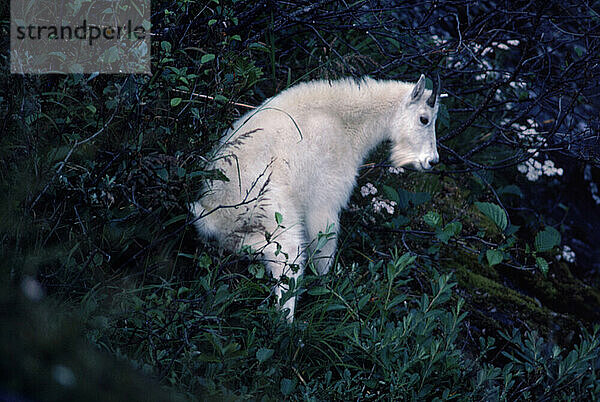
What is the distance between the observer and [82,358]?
1.68 ft

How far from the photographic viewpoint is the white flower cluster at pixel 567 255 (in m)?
5.89

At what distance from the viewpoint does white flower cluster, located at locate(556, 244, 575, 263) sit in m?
5.89

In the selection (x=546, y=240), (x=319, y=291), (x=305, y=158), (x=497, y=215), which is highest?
(x=305, y=158)

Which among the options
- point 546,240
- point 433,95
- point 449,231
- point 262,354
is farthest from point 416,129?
point 262,354

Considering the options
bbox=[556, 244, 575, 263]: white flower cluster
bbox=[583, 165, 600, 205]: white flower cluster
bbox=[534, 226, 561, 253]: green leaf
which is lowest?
bbox=[583, 165, 600, 205]: white flower cluster

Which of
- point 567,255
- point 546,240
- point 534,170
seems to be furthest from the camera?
point 534,170

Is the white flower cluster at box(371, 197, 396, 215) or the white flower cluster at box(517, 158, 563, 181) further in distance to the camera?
the white flower cluster at box(517, 158, 563, 181)

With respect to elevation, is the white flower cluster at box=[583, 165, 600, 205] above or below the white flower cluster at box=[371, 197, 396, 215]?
below

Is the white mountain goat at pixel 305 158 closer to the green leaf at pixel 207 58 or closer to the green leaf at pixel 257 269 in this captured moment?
the green leaf at pixel 257 269

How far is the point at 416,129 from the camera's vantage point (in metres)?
4.65

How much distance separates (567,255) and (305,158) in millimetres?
3463

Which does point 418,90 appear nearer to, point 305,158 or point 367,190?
point 367,190

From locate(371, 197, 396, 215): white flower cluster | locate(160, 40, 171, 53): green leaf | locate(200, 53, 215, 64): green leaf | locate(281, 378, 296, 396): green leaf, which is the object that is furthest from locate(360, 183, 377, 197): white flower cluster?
locate(281, 378, 296, 396): green leaf

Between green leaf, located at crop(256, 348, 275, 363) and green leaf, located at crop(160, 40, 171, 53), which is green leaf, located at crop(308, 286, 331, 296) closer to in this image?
green leaf, located at crop(256, 348, 275, 363)
